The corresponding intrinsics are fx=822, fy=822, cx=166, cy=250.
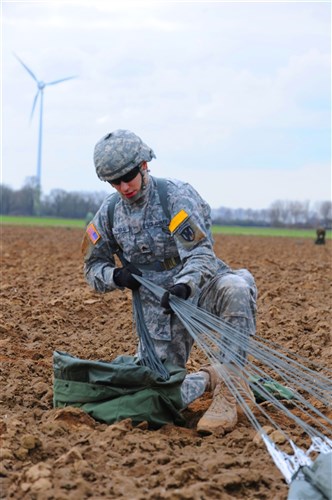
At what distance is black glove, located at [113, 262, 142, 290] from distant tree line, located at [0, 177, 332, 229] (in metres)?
67.0

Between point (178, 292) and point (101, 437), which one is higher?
point (178, 292)

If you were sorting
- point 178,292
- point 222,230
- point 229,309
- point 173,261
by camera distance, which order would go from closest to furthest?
point 178,292, point 229,309, point 173,261, point 222,230

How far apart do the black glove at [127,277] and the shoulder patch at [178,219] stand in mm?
372

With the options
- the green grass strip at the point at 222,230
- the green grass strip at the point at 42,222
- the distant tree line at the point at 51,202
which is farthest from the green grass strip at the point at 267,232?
the distant tree line at the point at 51,202

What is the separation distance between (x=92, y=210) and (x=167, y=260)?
71202 mm

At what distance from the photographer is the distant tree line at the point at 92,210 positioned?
76.6 m

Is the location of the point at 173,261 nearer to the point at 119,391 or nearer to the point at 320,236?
the point at 119,391

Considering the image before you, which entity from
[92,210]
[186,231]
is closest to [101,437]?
[186,231]

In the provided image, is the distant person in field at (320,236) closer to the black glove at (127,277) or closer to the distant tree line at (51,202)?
the black glove at (127,277)

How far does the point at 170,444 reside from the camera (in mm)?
4039

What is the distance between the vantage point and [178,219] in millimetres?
4652

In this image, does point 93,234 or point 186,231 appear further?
point 93,234

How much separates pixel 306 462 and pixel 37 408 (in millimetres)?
1838

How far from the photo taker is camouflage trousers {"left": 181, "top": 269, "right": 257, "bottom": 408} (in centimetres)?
468
